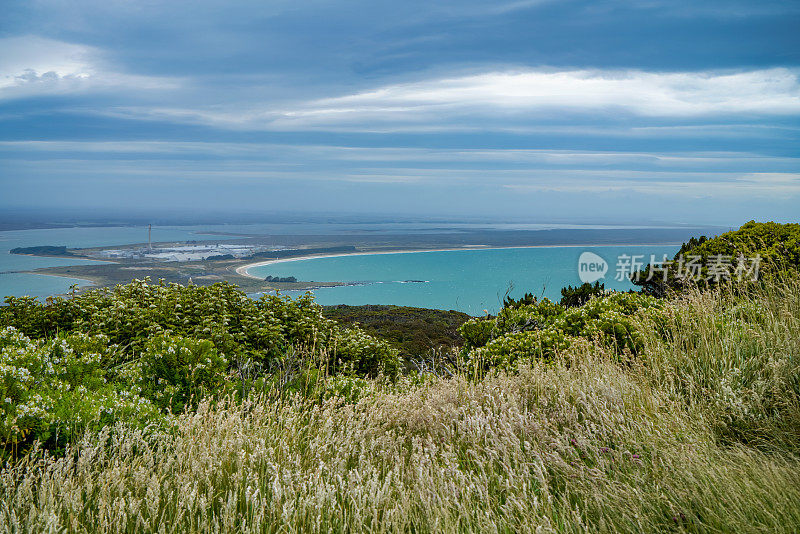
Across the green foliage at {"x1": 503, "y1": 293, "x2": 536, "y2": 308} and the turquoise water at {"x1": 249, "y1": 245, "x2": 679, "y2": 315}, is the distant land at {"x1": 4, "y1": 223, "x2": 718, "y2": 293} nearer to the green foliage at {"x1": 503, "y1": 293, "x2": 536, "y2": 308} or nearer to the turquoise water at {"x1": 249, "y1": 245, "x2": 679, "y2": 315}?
the turquoise water at {"x1": 249, "y1": 245, "x2": 679, "y2": 315}

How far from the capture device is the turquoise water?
1884 inches

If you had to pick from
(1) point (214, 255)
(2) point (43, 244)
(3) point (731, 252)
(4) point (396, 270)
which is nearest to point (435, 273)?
(4) point (396, 270)

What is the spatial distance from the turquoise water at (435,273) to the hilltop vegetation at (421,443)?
107 feet

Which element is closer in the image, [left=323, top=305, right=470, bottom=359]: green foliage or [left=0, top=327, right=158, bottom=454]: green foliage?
[left=0, top=327, right=158, bottom=454]: green foliage

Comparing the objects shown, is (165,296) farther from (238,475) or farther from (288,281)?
(288,281)

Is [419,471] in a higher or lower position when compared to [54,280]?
higher

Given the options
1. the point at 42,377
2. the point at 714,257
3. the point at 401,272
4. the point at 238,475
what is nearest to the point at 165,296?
the point at 42,377

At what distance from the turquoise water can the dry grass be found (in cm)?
3312

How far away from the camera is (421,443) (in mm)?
4016

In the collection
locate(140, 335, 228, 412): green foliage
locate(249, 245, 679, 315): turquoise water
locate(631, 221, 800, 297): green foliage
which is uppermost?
locate(631, 221, 800, 297): green foliage

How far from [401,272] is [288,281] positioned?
2628 cm

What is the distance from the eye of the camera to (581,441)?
3291 mm

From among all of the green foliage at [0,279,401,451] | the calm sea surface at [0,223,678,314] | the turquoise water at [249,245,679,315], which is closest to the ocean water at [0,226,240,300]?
the calm sea surface at [0,223,678,314]

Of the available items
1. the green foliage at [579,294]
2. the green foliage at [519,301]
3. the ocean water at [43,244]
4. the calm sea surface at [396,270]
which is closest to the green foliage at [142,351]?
the green foliage at [519,301]
